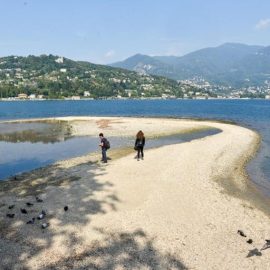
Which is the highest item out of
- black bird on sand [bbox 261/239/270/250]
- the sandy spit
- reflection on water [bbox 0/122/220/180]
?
black bird on sand [bbox 261/239/270/250]

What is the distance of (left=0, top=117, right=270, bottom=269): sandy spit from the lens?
17312 millimetres

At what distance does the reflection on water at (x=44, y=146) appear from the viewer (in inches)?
1593

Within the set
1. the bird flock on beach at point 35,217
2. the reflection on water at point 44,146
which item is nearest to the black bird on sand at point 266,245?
the bird flock on beach at point 35,217

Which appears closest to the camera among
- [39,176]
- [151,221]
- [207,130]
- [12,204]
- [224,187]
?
[151,221]

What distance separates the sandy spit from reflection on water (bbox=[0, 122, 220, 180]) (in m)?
5.92

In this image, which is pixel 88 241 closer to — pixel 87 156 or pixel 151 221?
pixel 151 221

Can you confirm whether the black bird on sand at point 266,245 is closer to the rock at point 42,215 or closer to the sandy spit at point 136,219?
the sandy spit at point 136,219

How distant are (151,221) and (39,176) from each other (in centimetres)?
1425

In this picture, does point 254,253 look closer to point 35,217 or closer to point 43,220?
point 43,220

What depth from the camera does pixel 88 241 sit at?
A: 18875 millimetres

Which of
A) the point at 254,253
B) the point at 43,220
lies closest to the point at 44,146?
the point at 43,220

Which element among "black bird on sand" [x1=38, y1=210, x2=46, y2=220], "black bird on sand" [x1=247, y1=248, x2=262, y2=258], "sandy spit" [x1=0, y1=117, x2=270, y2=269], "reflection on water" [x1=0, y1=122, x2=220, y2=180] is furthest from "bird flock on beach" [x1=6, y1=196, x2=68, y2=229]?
"reflection on water" [x1=0, y1=122, x2=220, y2=180]

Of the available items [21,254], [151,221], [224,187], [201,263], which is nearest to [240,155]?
[224,187]

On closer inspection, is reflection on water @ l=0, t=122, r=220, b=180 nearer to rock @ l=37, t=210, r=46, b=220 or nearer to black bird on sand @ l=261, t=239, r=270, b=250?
rock @ l=37, t=210, r=46, b=220
